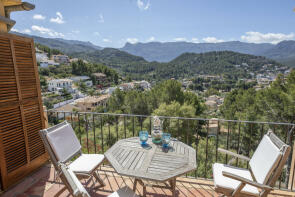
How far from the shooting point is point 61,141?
6.81 ft

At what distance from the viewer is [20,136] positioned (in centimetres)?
235

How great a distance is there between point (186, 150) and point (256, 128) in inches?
500

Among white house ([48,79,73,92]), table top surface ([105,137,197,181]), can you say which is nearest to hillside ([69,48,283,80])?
white house ([48,79,73,92])

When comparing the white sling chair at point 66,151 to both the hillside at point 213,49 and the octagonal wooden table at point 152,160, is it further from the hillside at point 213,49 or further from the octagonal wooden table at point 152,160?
the hillside at point 213,49

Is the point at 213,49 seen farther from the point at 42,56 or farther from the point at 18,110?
the point at 18,110

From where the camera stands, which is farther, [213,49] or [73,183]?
[213,49]

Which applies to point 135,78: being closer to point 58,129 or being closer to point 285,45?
point 58,129

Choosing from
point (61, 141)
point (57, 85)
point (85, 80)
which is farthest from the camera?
point (85, 80)

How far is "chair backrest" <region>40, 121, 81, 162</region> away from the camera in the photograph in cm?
188

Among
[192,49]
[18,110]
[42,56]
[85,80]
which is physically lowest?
[85,80]

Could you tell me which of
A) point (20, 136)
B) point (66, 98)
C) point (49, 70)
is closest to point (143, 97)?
point (20, 136)

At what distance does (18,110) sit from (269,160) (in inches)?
123

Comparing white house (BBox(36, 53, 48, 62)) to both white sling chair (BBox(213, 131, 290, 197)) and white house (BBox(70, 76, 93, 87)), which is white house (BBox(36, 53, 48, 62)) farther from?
white sling chair (BBox(213, 131, 290, 197))

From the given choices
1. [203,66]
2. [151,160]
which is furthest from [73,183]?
[203,66]
